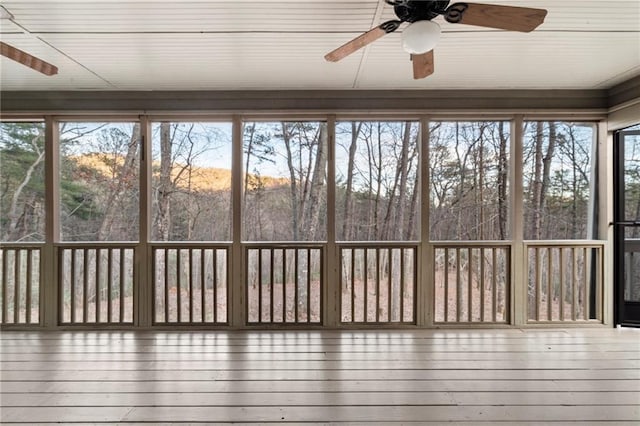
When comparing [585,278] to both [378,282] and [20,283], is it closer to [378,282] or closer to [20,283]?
[378,282]

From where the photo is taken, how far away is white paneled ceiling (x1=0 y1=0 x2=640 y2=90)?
2182 millimetres

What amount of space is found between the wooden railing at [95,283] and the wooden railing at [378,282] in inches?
86.9

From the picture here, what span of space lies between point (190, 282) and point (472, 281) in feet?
9.65

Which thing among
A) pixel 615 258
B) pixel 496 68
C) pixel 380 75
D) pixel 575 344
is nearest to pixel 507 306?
pixel 575 344

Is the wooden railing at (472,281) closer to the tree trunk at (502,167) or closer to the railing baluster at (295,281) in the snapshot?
the tree trunk at (502,167)

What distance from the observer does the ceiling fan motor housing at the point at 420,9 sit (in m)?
1.77

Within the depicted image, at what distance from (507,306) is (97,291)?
424 cm

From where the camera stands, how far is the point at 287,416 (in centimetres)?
199

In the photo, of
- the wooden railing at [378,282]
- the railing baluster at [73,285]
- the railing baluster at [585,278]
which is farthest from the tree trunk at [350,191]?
the railing baluster at [73,285]

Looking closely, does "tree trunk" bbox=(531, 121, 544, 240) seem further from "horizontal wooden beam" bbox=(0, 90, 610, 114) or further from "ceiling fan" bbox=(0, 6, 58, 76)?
"ceiling fan" bbox=(0, 6, 58, 76)

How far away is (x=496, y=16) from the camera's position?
1730 millimetres

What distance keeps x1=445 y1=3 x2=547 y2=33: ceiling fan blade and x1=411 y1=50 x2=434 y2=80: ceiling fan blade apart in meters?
0.31

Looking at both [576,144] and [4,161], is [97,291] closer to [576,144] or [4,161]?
[4,161]

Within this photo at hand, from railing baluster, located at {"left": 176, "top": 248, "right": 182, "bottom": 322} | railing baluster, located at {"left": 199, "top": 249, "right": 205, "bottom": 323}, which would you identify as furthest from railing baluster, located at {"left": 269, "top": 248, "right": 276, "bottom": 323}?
railing baluster, located at {"left": 176, "top": 248, "right": 182, "bottom": 322}
